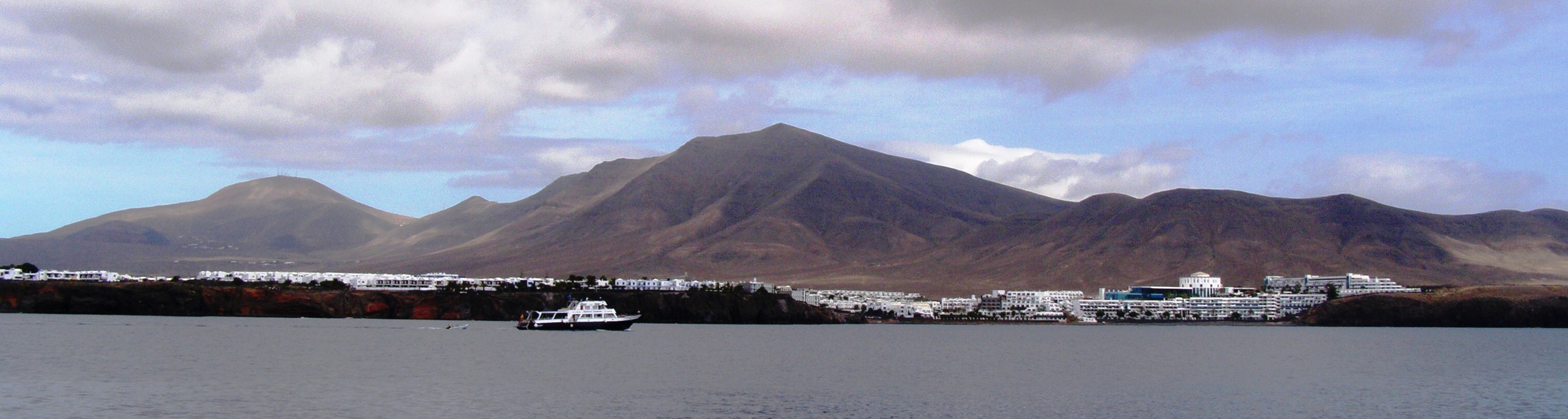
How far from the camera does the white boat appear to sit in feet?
461

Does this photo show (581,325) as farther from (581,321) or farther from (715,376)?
(715,376)

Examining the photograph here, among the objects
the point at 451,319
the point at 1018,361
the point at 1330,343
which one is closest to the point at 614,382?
the point at 1018,361

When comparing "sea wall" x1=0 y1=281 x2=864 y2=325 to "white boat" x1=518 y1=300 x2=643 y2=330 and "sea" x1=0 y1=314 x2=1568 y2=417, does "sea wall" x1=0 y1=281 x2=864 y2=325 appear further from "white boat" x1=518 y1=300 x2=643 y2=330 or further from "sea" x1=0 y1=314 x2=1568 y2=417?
"sea" x1=0 y1=314 x2=1568 y2=417

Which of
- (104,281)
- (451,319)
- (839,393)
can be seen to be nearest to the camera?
(839,393)

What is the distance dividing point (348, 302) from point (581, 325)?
48595 millimetres

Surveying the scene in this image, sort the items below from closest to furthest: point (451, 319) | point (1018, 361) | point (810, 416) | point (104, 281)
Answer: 1. point (810, 416)
2. point (1018, 361)
3. point (451, 319)
4. point (104, 281)

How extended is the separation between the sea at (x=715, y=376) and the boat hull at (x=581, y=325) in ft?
20.1

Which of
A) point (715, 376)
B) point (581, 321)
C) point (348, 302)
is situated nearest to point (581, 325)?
point (581, 321)

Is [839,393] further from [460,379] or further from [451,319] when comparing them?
[451,319]

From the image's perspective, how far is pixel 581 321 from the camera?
141 m

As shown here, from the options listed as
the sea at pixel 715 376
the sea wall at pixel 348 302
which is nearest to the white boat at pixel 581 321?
the sea at pixel 715 376

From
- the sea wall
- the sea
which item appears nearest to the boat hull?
the sea

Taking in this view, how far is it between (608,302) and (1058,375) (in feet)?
331

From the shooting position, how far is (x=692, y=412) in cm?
5678
